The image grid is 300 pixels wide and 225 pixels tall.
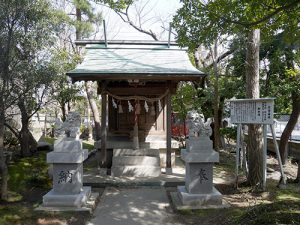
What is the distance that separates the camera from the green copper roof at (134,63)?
10008 millimetres

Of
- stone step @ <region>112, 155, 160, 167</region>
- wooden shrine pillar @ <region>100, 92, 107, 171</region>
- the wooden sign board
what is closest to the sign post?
the wooden sign board

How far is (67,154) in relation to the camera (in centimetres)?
763

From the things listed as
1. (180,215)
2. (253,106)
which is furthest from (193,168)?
(253,106)

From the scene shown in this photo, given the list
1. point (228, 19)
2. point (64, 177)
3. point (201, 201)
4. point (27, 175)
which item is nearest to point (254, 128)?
point (201, 201)

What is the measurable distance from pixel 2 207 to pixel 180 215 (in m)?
4.09

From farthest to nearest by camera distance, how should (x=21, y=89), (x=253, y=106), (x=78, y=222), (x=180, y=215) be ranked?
(x=21, y=89) → (x=253, y=106) → (x=180, y=215) → (x=78, y=222)

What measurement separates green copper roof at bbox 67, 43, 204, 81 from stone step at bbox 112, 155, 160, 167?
9.47ft

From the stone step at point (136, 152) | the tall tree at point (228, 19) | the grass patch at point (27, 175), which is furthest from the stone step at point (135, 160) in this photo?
the tall tree at point (228, 19)

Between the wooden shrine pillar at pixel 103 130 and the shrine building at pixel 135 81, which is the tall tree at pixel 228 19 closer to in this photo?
the shrine building at pixel 135 81

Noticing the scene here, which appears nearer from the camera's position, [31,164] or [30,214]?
[30,214]

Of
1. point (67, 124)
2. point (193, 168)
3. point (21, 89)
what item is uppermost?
point (21, 89)

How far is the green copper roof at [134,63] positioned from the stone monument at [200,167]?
2.80 meters

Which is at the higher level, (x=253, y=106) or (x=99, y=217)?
(x=253, y=106)

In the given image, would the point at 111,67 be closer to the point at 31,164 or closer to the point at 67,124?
the point at 67,124
